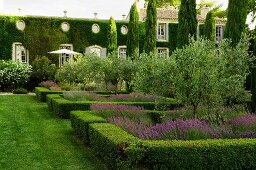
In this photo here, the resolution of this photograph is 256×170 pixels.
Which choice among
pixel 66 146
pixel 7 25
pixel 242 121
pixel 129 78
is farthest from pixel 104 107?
pixel 7 25

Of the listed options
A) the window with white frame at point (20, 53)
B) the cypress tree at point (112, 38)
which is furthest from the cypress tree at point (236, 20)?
the window with white frame at point (20, 53)

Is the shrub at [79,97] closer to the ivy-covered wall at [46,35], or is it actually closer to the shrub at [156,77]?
the shrub at [156,77]

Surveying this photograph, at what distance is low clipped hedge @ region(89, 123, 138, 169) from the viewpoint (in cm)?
677

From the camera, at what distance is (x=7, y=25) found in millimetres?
32594

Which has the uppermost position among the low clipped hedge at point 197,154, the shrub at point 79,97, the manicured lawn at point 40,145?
the shrub at point 79,97

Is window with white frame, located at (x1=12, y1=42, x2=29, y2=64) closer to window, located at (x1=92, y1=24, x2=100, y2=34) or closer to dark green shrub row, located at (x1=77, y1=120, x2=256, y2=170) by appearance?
window, located at (x1=92, y1=24, x2=100, y2=34)

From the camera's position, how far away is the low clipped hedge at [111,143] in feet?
22.2

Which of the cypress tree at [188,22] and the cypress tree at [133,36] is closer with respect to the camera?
the cypress tree at [188,22]

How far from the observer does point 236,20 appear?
51.7ft

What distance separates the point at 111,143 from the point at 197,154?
1.52 meters

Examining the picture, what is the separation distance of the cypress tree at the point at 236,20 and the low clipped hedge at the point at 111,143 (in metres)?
8.28

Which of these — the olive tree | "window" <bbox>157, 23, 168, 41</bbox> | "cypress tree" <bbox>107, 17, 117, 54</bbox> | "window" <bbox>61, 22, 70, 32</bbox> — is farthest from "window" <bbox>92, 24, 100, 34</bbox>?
the olive tree

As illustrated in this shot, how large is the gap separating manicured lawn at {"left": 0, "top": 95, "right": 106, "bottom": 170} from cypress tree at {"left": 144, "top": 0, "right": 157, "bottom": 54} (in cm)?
1102

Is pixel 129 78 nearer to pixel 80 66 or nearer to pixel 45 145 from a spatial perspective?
pixel 80 66
